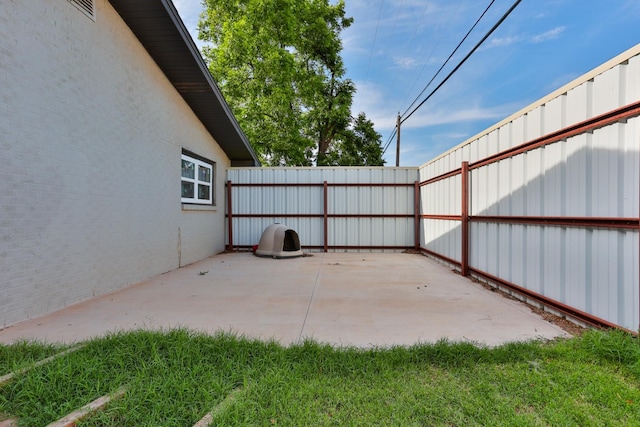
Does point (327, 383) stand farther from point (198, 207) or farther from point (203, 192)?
point (203, 192)

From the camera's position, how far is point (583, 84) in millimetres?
3240

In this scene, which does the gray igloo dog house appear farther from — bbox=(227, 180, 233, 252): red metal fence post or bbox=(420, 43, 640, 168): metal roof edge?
bbox=(420, 43, 640, 168): metal roof edge

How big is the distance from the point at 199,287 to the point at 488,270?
4818 millimetres

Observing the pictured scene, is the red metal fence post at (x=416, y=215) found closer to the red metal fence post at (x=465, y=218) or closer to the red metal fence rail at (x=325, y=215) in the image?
the red metal fence rail at (x=325, y=215)

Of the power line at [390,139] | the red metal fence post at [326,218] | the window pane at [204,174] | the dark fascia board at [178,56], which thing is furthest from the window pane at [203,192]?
the power line at [390,139]

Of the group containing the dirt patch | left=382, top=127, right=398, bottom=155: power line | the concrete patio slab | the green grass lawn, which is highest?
left=382, top=127, right=398, bottom=155: power line

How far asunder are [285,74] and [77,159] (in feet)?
41.3

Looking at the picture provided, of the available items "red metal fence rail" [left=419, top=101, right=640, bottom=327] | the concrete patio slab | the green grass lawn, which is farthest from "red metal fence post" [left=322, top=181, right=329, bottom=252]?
the green grass lawn

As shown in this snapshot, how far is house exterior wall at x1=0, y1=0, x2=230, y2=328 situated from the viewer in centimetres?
338

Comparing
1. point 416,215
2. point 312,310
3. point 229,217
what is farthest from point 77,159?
point 416,215

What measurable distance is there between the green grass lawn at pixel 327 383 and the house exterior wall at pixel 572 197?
62 centimetres

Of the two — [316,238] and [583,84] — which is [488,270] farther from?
[316,238]

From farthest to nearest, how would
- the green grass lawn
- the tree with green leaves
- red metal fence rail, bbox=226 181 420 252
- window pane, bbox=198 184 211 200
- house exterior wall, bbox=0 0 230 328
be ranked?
the tree with green leaves < red metal fence rail, bbox=226 181 420 252 < window pane, bbox=198 184 211 200 < house exterior wall, bbox=0 0 230 328 < the green grass lawn

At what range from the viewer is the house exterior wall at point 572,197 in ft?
9.00
